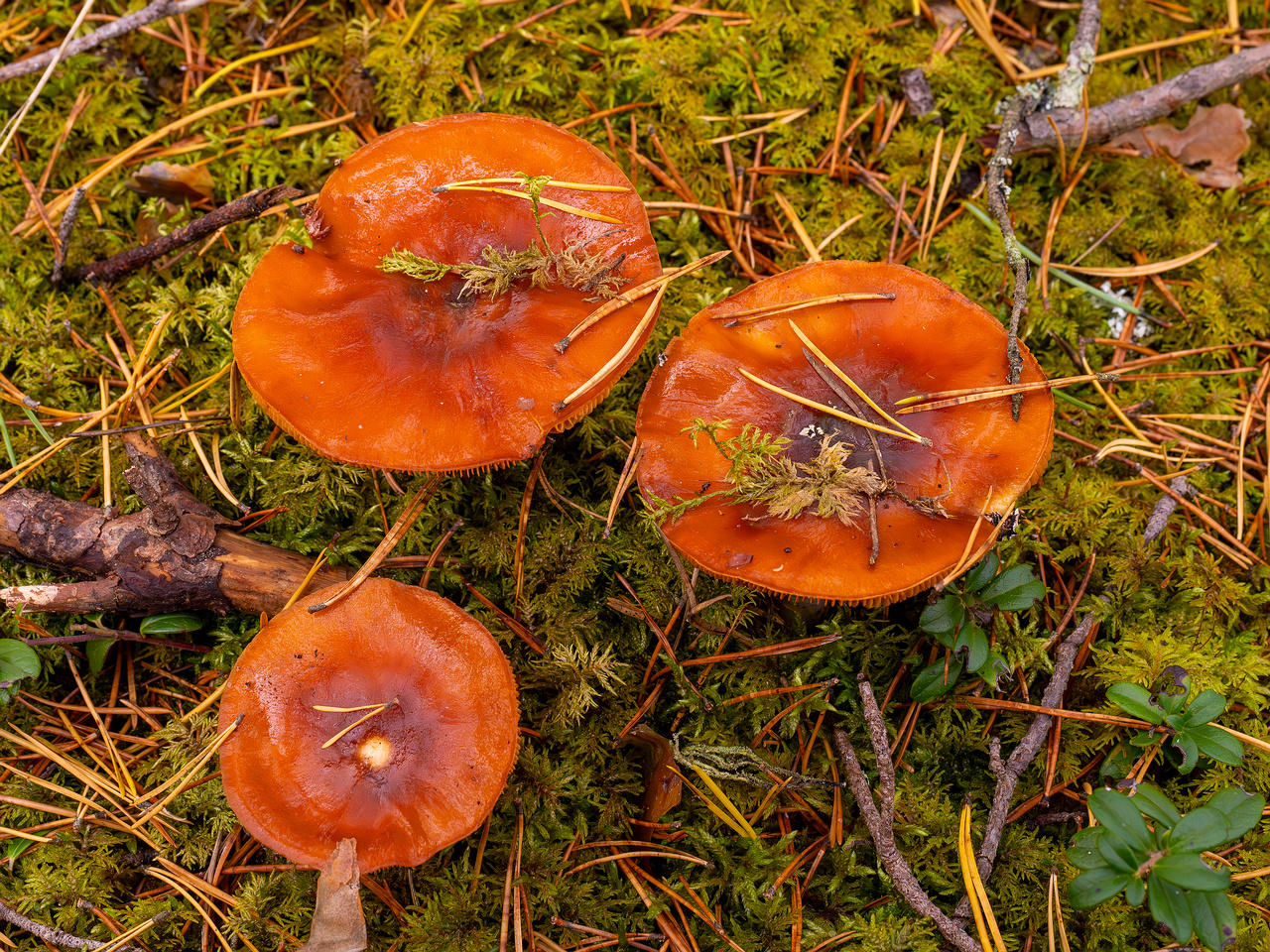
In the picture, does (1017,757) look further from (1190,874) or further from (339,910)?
(339,910)

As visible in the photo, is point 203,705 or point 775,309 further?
point 203,705

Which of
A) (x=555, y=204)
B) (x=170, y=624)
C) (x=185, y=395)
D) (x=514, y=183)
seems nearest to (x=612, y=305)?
(x=555, y=204)

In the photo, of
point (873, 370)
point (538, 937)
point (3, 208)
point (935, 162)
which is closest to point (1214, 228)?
point (935, 162)

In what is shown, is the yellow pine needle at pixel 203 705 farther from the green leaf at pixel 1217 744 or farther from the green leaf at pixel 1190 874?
the green leaf at pixel 1217 744

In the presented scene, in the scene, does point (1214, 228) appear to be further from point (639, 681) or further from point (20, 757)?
point (20, 757)

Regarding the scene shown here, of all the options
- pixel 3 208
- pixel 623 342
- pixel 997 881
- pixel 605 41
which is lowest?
pixel 997 881

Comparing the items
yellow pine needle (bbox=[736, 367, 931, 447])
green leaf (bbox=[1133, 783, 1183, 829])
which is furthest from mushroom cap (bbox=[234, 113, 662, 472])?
green leaf (bbox=[1133, 783, 1183, 829])
